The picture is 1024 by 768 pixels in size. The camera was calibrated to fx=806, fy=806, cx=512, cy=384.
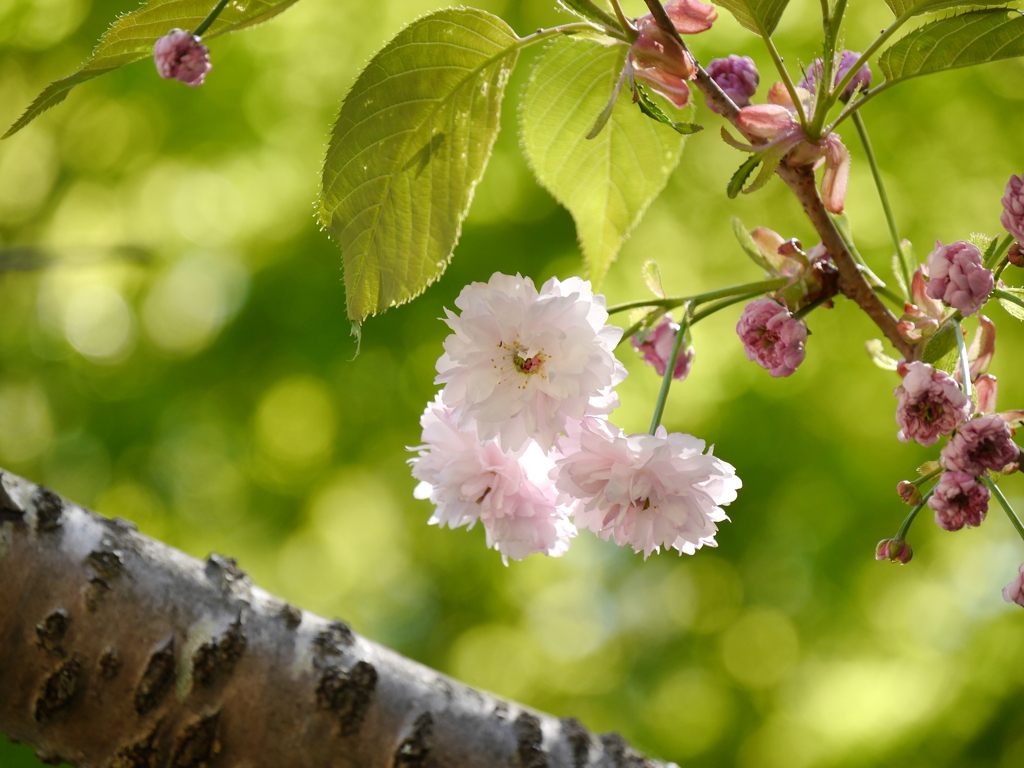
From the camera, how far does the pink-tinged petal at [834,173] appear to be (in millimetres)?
377

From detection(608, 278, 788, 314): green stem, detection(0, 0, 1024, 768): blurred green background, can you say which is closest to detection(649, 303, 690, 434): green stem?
detection(608, 278, 788, 314): green stem

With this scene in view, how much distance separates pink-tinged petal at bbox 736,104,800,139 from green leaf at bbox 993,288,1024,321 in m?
0.12

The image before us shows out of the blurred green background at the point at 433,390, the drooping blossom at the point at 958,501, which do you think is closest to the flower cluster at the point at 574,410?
the drooping blossom at the point at 958,501

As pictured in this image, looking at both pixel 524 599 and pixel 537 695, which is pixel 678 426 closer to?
pixel 524 599

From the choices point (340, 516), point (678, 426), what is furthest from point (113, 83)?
point (678, 426)

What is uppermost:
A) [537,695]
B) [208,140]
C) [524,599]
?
[208,140]

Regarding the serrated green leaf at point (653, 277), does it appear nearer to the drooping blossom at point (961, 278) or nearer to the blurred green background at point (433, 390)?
the drooping blossom at point (961, 278)

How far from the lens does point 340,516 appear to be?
2.49 m

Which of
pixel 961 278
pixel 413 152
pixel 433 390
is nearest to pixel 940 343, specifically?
pixel 961 278

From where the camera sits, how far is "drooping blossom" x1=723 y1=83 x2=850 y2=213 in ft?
1.13

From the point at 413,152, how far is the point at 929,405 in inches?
10.2

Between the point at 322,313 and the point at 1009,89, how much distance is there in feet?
6.85

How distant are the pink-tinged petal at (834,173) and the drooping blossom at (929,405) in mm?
104

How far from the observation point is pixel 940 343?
Answer: 1.15 ft
